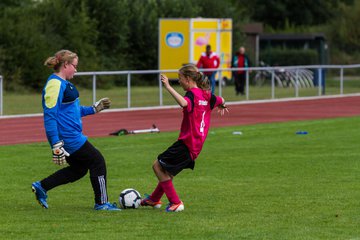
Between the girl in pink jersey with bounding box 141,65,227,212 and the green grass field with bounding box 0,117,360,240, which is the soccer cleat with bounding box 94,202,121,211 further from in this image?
the girl in pink jersey with bounding box 141,65,227,212

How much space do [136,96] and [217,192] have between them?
18618mm

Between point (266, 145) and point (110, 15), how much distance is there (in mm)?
28578

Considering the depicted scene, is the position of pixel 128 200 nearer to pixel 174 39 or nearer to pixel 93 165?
pixel 93 165

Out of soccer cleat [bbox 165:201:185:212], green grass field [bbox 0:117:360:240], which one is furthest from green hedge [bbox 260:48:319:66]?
soccer cleat [bbox 165:201:185:212]

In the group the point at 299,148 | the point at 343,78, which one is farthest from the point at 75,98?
the point at 343,78

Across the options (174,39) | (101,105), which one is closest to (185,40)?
(174,39)

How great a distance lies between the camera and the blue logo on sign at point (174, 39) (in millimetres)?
47000

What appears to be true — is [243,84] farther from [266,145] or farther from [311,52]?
[311,52]

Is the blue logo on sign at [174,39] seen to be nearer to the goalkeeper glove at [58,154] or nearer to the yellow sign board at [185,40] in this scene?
the yellow sign board at [185,40]

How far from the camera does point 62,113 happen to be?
11281 mm

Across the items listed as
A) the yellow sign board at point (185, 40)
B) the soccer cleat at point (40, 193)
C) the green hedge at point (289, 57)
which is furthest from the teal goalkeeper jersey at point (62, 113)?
the green hedge at point (289, 57)

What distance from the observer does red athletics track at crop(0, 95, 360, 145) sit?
2378 centimetres

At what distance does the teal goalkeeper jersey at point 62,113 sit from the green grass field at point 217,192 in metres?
0.79

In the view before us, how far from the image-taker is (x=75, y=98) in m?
11.4
